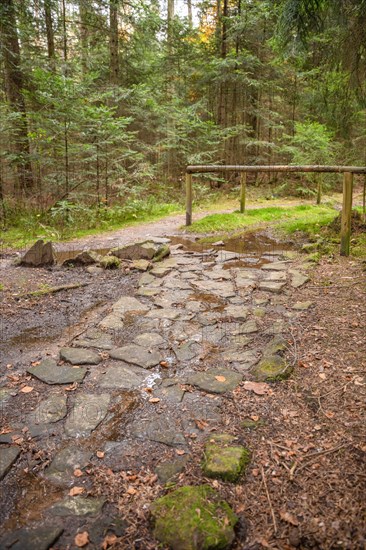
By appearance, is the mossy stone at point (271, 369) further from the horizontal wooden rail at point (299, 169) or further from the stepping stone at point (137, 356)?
the horizontal wooden rail at point (299, 169)

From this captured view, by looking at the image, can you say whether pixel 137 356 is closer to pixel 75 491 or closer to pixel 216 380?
pixel 216 380

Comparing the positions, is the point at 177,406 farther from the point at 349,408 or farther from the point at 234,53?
the point at 234,53

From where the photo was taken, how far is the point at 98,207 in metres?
10.1

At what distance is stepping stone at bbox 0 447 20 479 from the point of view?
7.17 ft

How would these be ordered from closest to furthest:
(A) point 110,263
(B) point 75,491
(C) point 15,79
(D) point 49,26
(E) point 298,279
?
1. (B) point 75,491
2. (E) point 298,279
3. (A) point 110,263
4. (C) point 15,79
5. (D) point 49,26

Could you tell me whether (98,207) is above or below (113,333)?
above

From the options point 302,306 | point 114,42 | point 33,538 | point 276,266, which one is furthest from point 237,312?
point 114,42

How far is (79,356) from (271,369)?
1791 millimetres

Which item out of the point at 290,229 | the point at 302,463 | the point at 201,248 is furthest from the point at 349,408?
the point at 290,229

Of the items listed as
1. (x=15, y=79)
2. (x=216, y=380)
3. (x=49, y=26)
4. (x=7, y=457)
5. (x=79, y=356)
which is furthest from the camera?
(x=49, y=26)

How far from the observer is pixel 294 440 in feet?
7.66

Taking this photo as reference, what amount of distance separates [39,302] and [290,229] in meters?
5.91

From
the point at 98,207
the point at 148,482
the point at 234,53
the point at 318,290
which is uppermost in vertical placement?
the point at 234,53

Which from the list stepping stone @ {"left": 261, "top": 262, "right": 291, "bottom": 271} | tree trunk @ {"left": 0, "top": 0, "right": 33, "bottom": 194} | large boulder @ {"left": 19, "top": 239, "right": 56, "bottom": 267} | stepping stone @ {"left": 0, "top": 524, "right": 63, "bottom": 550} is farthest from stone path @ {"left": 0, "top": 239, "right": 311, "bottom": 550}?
tree trunk @ {"left": 0, "top": 0, "right": 33, "bottom": 194}
